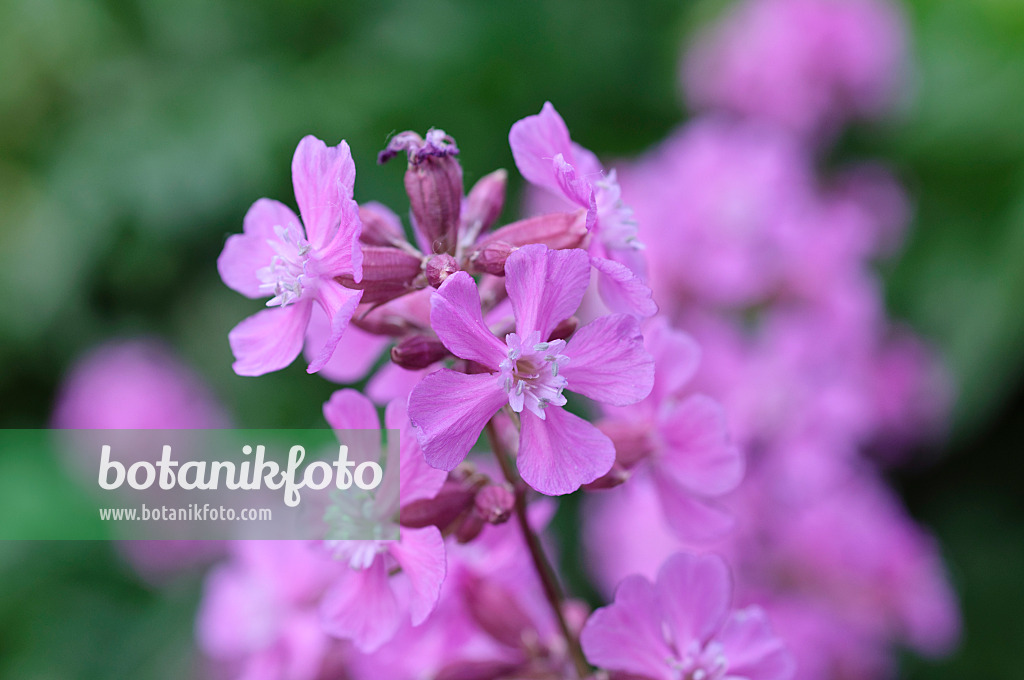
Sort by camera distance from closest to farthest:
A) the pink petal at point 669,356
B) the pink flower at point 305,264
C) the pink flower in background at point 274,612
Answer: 1. the pink flower at point 305,264
2. the pink petal at point 669,356
3. the pink flower in background at point 274,612

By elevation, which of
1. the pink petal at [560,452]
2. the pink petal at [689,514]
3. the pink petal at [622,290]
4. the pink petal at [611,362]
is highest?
the pink petal at [622,290]

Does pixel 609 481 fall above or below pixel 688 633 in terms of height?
above

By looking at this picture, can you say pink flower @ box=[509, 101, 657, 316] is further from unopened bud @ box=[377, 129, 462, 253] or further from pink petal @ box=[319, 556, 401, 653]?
pink petal @ box=[319, 556, 401, 653]

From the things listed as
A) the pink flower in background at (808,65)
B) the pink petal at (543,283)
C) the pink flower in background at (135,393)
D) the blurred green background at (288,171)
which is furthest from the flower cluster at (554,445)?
the pink flower in background at (135,393)

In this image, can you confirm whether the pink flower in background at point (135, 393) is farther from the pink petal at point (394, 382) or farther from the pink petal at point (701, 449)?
the pink petal at point (701, 449)

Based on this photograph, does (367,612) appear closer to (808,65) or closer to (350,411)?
(350,411)

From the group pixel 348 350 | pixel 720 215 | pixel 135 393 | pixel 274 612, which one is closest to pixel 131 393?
pixel 135 393

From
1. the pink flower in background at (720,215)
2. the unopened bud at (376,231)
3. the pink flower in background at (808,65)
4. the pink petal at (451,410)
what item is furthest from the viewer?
the pink flower in background at (808,65)
